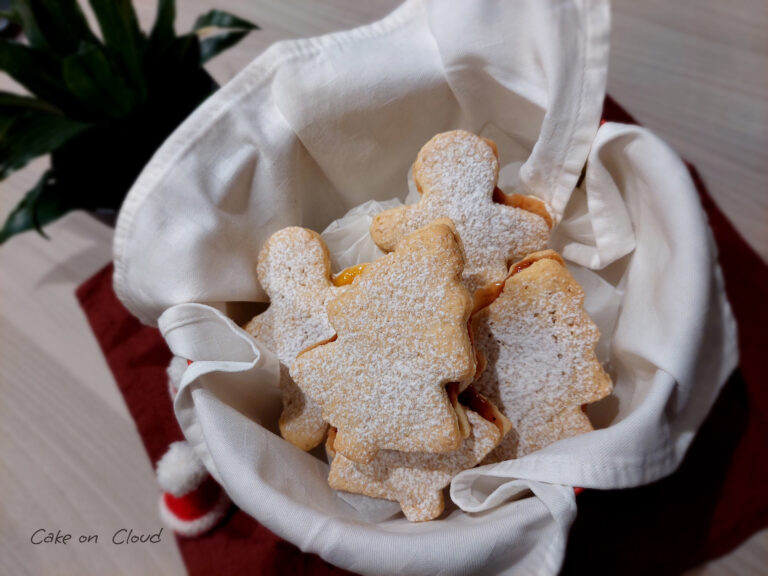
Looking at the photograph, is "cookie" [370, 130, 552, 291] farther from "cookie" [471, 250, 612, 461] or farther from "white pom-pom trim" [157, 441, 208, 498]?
"white pom-pom trim" [157, 441, 208, 498]

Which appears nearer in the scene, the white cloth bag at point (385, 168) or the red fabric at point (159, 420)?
the white cloth bag at point (385, 168)

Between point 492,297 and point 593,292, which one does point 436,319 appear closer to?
point 492,297

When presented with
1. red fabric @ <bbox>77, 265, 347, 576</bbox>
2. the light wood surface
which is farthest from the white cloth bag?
the light wood surface

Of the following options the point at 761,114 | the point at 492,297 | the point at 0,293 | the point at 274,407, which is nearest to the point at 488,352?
the point at 492,297

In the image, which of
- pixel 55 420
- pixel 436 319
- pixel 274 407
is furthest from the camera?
pixel 55 420

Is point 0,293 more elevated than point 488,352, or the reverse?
point 488,352

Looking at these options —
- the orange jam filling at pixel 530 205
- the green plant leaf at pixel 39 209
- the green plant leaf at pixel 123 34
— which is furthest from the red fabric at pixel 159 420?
the orange jam filling at pixel 530 205

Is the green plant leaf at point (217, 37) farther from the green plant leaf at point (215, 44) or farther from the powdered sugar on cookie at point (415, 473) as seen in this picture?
the powdered sugar on cookie at point (415, 473)

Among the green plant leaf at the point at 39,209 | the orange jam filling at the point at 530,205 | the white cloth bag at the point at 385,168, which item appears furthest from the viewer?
the green plant leaf at the point at 39,209
